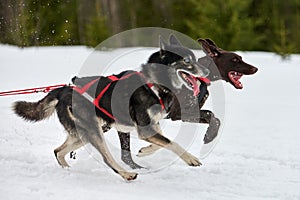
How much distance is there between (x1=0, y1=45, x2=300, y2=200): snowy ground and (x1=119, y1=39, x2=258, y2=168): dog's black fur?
9.1 inches

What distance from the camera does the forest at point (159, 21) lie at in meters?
15.4

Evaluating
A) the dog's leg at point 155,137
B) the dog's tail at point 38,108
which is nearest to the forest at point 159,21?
the dog's leg at point 155,137

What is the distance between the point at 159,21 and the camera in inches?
856

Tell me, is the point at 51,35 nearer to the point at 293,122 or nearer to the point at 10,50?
the point at 10,50

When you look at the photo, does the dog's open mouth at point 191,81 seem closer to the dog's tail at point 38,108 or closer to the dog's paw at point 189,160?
the dog's paw at point 189,160

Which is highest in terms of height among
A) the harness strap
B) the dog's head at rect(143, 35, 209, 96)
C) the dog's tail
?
the dog's head at rect(143, 35, 209, 96)

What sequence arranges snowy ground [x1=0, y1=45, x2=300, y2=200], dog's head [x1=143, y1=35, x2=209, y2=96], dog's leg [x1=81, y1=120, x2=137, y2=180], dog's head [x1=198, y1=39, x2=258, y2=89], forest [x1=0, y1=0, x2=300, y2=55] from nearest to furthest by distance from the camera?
snowy ground [x1=0, y1=45, x2=300, y2=200] → dog's leg [x1=81, y1=120, x2=137, y2=180] → dog's head [x1=143, y1=35, x2=209, y2=96] → dog's head [x1=198, y1=39, x2=258, y2=89] → forest [x1=0, y1=0, x2=300, y2=55]

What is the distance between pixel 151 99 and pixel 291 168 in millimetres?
1578

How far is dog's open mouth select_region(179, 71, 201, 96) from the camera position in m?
4.41

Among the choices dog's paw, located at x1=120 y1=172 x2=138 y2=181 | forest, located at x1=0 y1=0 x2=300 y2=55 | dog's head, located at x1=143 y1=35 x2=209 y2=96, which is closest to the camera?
dog's paw, located at x1=120 y1=172 x2=138 y2=181

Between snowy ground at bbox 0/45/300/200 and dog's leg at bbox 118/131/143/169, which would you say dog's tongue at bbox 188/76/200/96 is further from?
dog's leg at bbox 118/131/143/169

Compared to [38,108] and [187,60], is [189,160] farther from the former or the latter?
[38,108]

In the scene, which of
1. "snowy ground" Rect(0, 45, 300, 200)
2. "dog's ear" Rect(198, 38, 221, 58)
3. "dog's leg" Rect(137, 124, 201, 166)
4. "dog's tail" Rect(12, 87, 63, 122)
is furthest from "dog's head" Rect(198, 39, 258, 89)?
"dog's tail" Rect(12, 87, 63, 122)

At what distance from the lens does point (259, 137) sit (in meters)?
6.16
